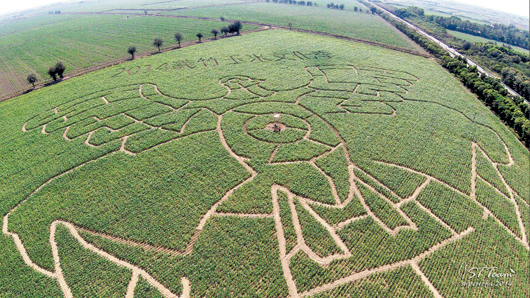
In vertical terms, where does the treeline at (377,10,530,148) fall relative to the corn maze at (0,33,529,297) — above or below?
above

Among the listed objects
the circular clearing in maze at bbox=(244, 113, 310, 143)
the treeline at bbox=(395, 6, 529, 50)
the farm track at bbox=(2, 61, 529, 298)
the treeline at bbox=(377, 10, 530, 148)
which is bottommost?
the farm track at bbox=(2, 61, 529, 298)

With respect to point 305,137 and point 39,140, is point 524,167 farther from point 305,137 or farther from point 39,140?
point 39,140

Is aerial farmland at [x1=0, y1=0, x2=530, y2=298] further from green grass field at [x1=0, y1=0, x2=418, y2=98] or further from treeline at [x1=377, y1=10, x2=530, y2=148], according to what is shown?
green grass field at [x1=0, y1=0, x2=418, y2=98]

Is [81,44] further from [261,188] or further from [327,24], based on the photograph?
[327,24]

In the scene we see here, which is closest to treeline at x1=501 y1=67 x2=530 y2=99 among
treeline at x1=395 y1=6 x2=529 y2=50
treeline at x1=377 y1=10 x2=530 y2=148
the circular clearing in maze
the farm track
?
treeline at x1=377 y1=10 x2=530 y2=148

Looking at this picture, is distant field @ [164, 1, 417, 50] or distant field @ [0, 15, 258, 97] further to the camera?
distant field @ [164, 1, 417, 50]

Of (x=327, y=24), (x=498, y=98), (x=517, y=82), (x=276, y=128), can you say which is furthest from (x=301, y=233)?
(x=327, y=24)

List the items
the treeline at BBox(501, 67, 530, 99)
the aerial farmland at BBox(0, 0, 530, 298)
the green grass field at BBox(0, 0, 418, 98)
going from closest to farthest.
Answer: the aerial farmland at BBox(0, 0, 530, 298) < the treeline at BBox(501, 67, 530, 99) < the green grass field at BBox(0, 0, 418, 98)
